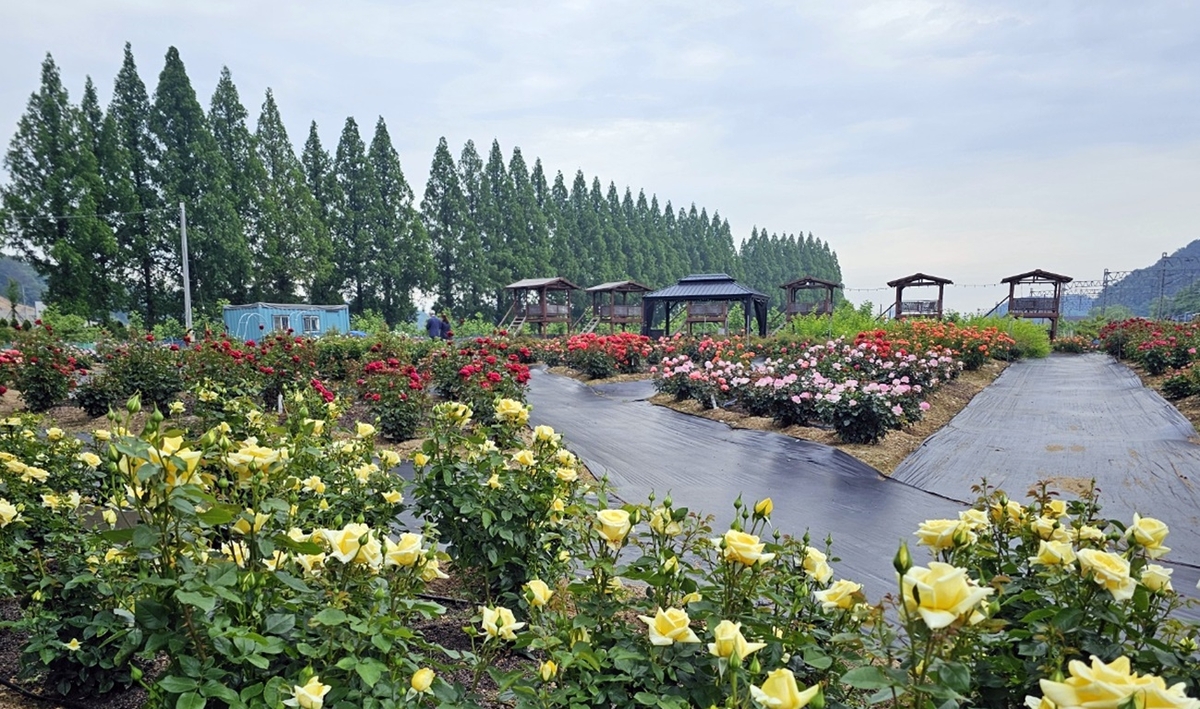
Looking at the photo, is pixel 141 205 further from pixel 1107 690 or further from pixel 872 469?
pixel 1107 690

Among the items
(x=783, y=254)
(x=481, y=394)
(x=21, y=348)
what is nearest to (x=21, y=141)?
(x=21, y=348)

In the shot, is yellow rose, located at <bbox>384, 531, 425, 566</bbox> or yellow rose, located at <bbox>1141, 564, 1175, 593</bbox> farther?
yellow rose, located at <bbox>384, 531, 425, 566</bbox>

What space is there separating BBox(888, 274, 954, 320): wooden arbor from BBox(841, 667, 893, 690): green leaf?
22.7m

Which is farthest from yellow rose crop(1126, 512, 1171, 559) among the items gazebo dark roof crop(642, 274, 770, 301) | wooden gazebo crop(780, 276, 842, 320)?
wooden gazebo crop(780, 276, 842, 320)

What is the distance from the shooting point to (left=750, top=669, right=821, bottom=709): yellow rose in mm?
814

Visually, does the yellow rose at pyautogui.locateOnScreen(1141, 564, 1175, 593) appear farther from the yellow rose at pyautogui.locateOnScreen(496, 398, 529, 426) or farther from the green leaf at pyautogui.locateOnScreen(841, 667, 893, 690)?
the yellow rose at pyautogui.locateOnScreen(496, 398, 529, 426)

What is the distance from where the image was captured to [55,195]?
17797mm

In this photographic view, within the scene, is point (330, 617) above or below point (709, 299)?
below

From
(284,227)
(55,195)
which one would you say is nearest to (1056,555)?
(55,195)

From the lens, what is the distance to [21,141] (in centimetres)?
1762

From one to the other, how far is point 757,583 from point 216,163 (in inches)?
971

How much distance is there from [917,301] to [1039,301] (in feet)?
12.0

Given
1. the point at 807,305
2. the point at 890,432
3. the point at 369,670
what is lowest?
the point at 890,432

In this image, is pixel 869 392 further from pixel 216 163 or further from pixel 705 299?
pixel 216 163
